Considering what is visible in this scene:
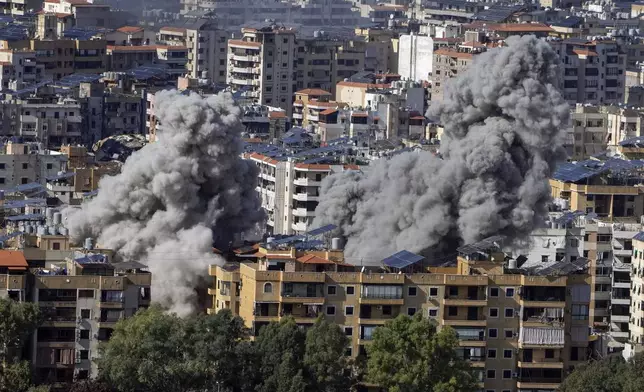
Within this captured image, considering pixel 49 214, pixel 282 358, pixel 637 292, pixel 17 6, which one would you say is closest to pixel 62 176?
pixel 49 214

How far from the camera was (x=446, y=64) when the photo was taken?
12262cm

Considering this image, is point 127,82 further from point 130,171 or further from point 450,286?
point 450,286

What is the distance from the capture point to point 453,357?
6316 cm

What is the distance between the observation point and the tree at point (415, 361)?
205ft

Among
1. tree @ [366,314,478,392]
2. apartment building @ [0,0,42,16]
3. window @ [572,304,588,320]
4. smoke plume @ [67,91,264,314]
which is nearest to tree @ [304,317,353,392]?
tree @ [366,314,478,392]

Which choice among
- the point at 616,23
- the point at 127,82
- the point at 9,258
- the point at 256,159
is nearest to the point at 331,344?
the point at 9,258

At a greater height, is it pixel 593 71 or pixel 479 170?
pixel 479 170

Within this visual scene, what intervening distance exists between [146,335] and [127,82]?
53.8 meters

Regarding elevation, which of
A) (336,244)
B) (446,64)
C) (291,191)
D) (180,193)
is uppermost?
(180,193)

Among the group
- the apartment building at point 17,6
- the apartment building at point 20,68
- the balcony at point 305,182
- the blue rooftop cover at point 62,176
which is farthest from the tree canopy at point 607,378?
the apartment building at point 17,6

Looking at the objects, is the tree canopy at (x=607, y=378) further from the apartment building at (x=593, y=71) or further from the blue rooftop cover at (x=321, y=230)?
the apartment building at (x=593, y=71)

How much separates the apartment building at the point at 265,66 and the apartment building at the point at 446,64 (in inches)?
244

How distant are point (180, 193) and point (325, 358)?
11468 mm

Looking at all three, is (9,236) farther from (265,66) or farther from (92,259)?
(265,66)
